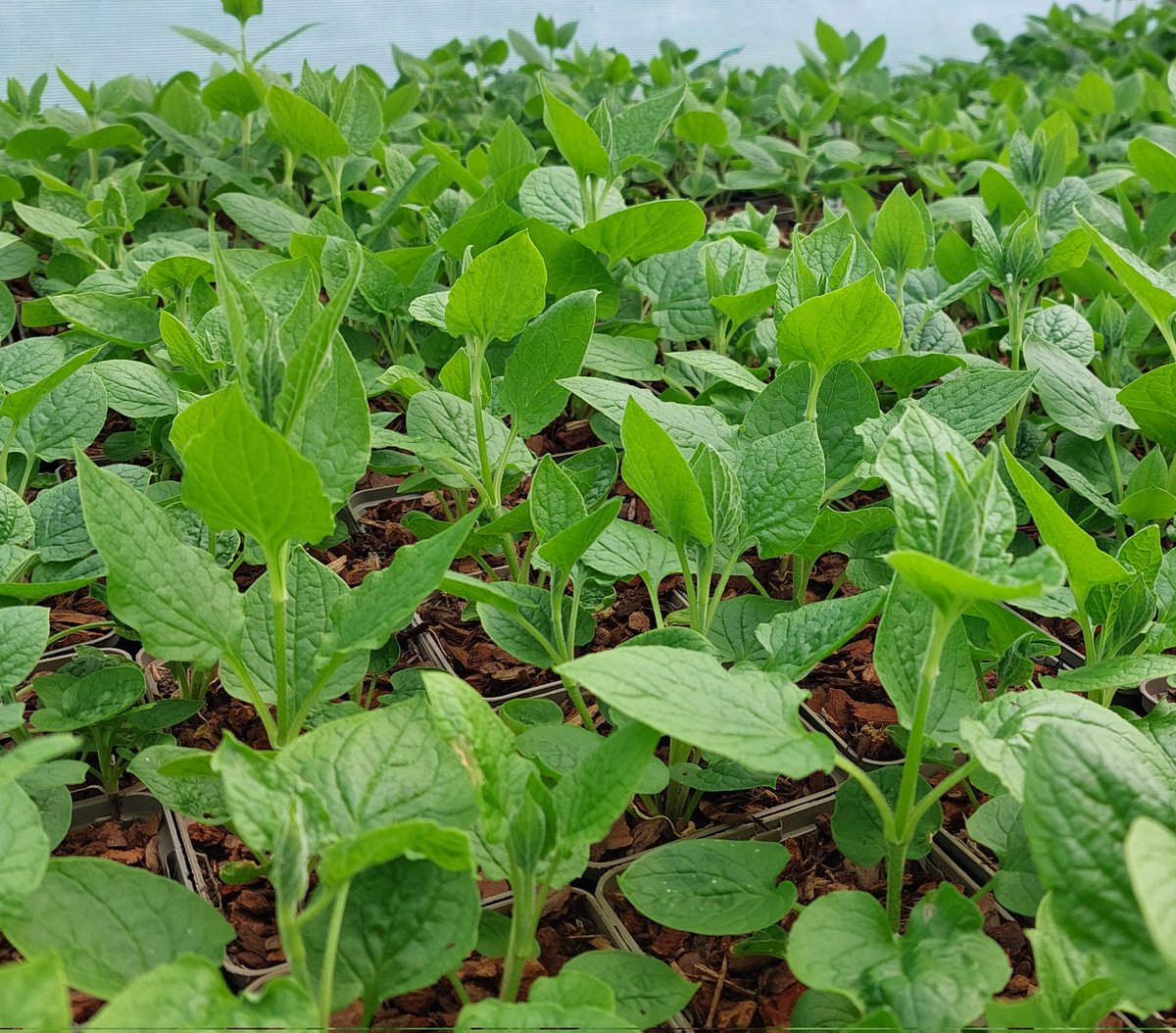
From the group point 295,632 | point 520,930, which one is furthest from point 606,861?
point 295,632

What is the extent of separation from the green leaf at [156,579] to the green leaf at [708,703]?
283 mm

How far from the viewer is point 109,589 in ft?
2.43

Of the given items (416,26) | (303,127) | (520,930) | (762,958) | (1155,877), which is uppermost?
(416,26)

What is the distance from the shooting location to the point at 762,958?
845mm

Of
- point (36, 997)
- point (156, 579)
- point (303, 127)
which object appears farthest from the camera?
point (303, 127)

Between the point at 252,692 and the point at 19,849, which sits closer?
the point at 19,849

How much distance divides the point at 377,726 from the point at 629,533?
37 centimetres

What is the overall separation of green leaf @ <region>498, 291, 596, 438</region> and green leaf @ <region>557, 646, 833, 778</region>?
450 mm

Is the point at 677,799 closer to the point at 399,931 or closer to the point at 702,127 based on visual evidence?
the point at 399,931

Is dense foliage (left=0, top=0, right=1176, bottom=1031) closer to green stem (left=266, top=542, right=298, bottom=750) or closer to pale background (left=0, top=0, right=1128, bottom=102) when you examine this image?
green stem (left=266, top=542, right=298, bottom=750)

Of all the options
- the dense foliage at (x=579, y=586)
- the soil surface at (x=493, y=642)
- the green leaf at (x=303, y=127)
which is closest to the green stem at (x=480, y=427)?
the dense foliage at (x=579, y=586)

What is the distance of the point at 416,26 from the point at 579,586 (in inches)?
120

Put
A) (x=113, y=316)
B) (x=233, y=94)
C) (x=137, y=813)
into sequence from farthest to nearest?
(x=233, y=94) < (x=113, y=316) < (x=137, y=813)

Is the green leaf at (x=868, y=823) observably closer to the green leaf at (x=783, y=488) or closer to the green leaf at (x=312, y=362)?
the green leaf at (x=783, y=488)
